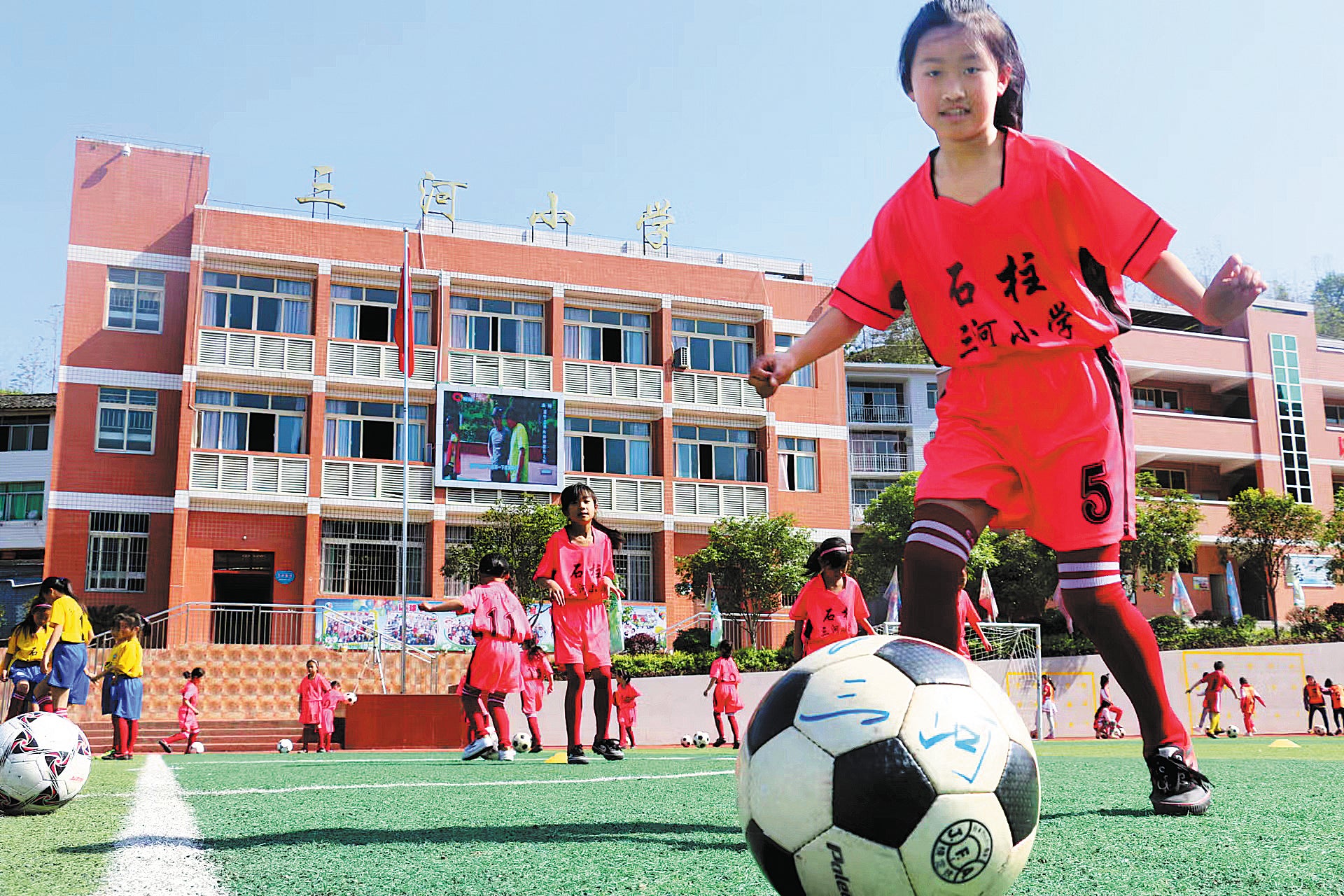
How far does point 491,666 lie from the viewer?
9844 millimetres

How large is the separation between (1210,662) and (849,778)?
1245 inches

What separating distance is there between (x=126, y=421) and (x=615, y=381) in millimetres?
13150

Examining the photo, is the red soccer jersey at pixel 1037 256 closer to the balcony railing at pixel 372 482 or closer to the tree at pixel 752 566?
Answer: the tree at pixel 752 566

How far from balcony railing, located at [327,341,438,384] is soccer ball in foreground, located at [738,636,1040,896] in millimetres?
30038

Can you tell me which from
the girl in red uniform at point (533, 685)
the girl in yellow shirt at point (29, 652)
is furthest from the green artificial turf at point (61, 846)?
the girl in red uniform at point (533, 685)

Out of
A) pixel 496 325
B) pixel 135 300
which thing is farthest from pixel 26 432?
pixel 496 325

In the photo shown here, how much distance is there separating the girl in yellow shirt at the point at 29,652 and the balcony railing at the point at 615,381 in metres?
22.5

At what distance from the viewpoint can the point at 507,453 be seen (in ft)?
104

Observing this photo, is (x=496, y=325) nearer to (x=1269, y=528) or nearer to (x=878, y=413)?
(x=878, y=413)

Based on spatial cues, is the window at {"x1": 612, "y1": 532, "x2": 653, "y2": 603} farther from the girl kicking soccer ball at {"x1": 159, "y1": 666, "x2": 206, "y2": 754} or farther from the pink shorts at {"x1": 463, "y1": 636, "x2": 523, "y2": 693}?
the pink shorts at {"x1": 463, "y1": 636, "x2": 523, "y2": 693}

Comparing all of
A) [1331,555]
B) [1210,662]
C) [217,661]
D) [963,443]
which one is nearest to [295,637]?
[217,661]

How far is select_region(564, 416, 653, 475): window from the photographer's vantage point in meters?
33.2

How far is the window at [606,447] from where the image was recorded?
109 feet

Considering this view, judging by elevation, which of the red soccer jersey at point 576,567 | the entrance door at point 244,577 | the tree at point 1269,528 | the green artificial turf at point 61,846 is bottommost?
the green artificial turf at point 61,846
